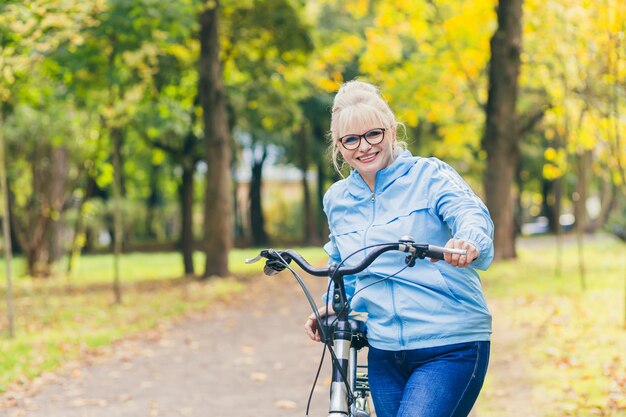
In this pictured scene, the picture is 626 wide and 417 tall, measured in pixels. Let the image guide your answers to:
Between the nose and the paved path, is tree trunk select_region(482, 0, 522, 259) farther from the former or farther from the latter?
the nose

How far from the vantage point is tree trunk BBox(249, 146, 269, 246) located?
40.8 m

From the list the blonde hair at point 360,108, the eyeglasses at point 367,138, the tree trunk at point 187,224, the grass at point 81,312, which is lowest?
the grass at point 81,312

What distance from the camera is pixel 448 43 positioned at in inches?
811

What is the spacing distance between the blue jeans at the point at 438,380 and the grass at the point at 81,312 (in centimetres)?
573

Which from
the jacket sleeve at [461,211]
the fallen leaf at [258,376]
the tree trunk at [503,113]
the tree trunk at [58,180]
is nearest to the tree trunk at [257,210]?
the tree trunk at [58,180]

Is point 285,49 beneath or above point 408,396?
above

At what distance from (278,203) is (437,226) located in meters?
49.1

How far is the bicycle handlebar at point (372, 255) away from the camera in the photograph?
2729 mm

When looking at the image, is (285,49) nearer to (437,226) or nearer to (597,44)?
(597,44)

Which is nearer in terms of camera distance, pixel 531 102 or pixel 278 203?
pixel 531 102

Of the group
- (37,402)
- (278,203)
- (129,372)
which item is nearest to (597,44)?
(129,372)

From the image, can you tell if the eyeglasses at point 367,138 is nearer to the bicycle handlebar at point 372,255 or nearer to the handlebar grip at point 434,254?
the bicycle handlebar at point 372,255

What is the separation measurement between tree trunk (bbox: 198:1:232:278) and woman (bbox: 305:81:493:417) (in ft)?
49.4

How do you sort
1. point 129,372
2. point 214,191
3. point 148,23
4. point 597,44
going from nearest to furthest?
1. point 129,372
2. point 597,44
3. point 148,23
4. point 214,191
